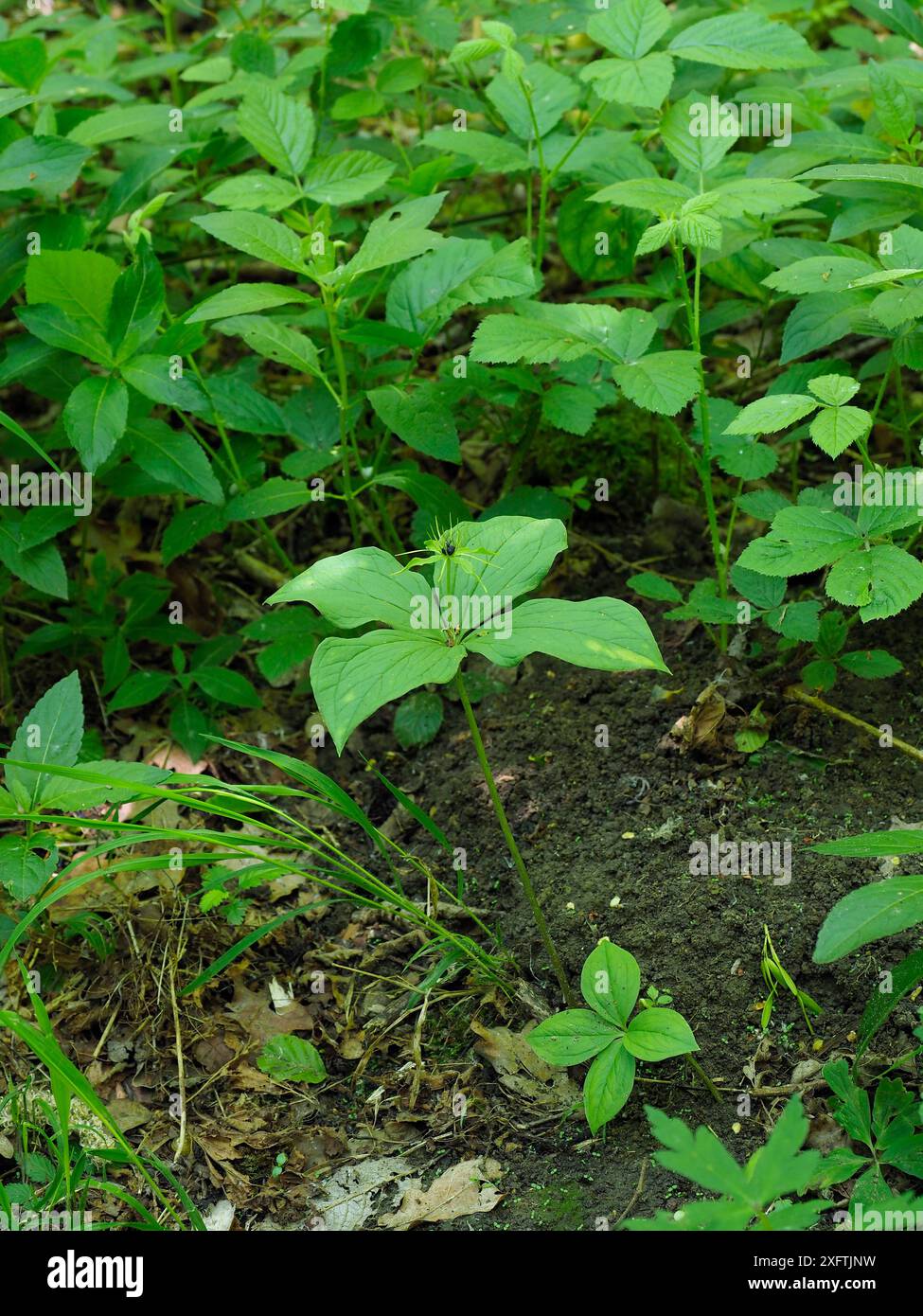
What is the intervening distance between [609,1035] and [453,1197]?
0.35m

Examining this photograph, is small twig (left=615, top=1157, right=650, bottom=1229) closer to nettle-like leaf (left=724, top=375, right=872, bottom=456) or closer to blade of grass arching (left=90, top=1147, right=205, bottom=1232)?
blade of grass arching (left=90, top=1147, right=205, bottom=1232)

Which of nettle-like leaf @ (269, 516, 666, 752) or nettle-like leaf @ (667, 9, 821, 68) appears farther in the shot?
nettle-like leaf @ (667, 9, 821, 68)

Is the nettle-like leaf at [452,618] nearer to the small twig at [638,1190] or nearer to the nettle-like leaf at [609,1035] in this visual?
the nettle-like leaf at [609,1035]

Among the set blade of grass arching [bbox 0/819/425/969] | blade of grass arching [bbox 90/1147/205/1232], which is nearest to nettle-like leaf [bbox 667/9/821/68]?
blade of grass arching [bbox 0/819/425/969]

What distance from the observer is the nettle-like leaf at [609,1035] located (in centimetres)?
176

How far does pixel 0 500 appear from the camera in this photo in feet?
8.61

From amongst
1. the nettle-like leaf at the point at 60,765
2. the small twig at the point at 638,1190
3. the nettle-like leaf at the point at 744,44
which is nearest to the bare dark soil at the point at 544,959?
the small twig at the point at 638,1190

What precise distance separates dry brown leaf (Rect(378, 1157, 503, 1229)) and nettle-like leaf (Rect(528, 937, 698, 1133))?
0.62 ft

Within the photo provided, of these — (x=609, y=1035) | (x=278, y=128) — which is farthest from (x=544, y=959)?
(x=278, y=128)

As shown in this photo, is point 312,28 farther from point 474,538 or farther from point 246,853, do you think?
point 246,853

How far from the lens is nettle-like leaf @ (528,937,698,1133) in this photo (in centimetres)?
176

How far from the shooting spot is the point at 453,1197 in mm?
1861

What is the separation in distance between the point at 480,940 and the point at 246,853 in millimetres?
485

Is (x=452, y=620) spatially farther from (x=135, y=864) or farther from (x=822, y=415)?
(x=822, y=415)
